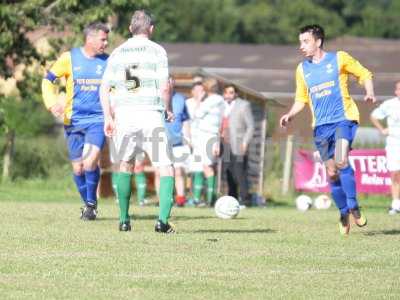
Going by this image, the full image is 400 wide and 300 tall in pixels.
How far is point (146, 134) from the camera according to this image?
12.2m

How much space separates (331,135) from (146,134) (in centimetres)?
213

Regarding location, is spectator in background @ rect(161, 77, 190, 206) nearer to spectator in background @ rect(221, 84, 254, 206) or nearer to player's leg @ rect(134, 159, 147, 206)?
player's leg @ rect(134, 159, 147, 206)

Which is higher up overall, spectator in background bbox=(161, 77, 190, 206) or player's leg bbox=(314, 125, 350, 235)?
player's leg bbox=(314, 125, 350, 235)

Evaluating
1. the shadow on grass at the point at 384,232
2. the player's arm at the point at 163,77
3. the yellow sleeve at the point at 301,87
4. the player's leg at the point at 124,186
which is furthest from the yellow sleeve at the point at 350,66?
the player's leg at the point at 124,186

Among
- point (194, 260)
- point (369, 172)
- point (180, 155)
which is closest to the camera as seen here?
point (194, 260)

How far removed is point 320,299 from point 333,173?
523 cm

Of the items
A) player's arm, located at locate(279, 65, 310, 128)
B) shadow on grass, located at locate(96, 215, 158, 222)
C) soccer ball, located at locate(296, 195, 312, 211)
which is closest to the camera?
player's arm, located at locate(279, 65, 310, 128)

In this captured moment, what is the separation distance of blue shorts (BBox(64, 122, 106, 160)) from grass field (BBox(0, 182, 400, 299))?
85 centimetres

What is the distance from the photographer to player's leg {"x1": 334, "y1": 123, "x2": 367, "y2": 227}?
42.0ft

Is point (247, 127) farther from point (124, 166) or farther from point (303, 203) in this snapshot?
point (124, 166)

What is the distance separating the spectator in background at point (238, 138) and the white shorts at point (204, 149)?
1.04 feet

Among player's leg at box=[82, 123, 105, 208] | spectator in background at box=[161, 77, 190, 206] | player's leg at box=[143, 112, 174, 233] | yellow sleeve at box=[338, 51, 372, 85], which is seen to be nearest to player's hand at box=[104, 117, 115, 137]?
player's leg at box=[143, 112, 174, 233]

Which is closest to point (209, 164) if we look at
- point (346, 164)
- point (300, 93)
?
point (300, 93)

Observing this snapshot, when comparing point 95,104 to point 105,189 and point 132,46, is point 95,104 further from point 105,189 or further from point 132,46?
point 105,189
